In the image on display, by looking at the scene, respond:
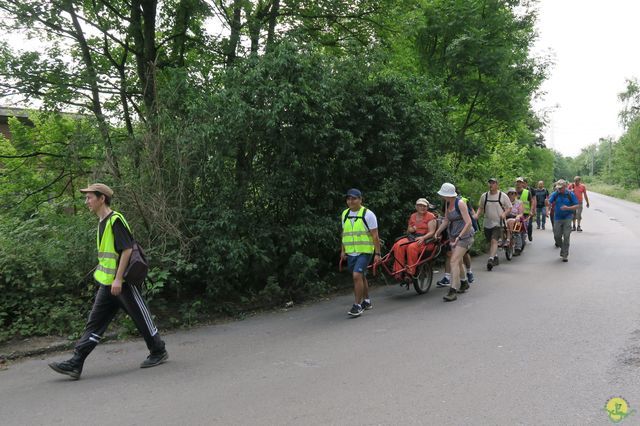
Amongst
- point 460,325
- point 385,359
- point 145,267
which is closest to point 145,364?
point 145,267

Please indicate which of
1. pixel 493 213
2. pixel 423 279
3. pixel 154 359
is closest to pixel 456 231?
pixel 423 279

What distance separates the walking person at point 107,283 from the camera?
15.9 ft

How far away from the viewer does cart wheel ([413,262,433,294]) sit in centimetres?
826

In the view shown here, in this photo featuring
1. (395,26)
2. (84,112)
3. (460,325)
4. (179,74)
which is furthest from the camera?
(395,26)

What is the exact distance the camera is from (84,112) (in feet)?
33.4

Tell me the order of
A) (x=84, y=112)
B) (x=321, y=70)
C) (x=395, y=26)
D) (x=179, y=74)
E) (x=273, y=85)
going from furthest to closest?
1. (x=395, y=26)
2. (x=84, y=112)
3. (x=179, y=74)
4. (x=321, y=70)
5. (x=273, y=85)

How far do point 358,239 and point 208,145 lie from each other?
106 inches

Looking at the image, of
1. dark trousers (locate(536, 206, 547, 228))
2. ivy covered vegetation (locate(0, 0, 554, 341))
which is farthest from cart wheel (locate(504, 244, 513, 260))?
dark trousers (locate(536, 206, 547, 228))

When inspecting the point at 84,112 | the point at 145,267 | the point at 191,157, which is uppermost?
the point at 84,112

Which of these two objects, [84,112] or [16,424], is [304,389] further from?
[84,112]

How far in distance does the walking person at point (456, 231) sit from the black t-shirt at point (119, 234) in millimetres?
4972

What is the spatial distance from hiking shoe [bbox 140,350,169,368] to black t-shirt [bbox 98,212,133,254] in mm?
1191

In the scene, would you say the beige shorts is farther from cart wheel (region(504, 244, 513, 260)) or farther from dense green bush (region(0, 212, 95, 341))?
dense green bush (region(0, 212, 95, 341))

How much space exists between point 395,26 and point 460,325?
9.11 metres
